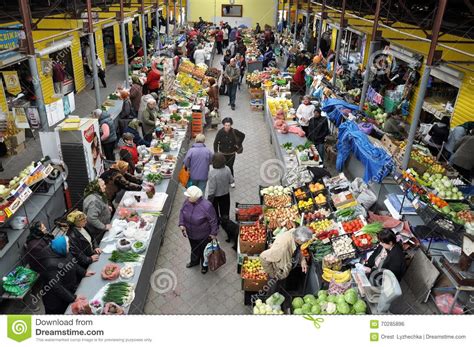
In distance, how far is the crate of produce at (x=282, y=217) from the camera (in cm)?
707

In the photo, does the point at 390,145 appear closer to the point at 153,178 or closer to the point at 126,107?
the point at 153,178

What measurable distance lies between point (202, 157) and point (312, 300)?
3812 mm

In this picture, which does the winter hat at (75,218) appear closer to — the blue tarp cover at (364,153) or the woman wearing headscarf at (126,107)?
the blue tarp cover at (364,153)

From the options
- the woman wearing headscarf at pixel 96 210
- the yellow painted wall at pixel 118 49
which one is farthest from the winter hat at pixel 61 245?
the yellow painted wall at pixel 118 49

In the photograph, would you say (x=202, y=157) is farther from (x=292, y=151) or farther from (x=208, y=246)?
(x=292, y=151)

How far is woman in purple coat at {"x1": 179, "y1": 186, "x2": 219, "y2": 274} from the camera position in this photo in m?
6.46

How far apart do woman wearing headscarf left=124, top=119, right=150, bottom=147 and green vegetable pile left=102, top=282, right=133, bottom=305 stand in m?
5.09

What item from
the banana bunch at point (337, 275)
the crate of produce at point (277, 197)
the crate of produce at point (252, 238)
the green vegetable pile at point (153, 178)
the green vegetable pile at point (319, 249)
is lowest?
the crate of produce at point (252, 238)

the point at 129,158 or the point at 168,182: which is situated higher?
the point at 129,158

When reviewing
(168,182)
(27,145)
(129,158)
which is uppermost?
(129,158)

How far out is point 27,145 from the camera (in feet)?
39.4

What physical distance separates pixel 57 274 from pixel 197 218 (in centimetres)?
225

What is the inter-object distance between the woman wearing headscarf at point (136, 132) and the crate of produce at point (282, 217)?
164 inches

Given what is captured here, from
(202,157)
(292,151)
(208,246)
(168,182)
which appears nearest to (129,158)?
(168,182)
